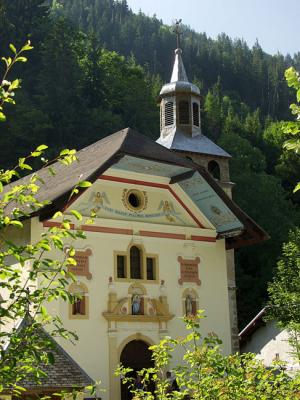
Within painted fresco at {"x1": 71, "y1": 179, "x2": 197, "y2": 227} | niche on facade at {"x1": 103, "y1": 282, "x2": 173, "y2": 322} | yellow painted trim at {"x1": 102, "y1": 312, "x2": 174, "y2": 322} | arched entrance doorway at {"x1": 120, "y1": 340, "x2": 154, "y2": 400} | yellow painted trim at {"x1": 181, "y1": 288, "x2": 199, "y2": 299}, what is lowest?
arched entrance doorway at {"x1": 120, "y1": 340, "x2": 154, "y2": 400}

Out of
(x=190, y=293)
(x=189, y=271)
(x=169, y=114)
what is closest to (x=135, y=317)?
(x=190, y=293)

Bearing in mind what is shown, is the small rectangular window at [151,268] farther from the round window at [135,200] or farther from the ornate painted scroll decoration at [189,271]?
the round window at [135,200]

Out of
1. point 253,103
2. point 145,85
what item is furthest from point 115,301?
point 253,103

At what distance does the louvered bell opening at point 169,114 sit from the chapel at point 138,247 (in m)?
12.2

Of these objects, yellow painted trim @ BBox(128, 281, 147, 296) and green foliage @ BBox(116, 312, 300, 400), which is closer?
green foliage @ BBox(116, 312, 300, 400)

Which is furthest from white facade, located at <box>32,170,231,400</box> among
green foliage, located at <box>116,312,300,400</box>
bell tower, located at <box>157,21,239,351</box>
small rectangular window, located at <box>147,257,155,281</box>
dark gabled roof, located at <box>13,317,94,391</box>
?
bell tower, located at <box>157,21,239,351</box>

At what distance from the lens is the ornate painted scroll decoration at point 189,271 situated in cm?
2289

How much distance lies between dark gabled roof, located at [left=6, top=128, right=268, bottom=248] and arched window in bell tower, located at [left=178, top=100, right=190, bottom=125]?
12247 mm

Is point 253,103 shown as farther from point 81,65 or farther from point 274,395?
point 274,395

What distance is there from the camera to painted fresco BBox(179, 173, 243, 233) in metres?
22.9

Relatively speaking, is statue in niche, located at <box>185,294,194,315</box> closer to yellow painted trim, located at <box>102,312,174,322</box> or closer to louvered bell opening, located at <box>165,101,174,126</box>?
yellow painted trim, located at <box>102,312,174,322</box>

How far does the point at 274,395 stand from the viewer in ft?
30.0

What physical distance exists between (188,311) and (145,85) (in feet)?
155

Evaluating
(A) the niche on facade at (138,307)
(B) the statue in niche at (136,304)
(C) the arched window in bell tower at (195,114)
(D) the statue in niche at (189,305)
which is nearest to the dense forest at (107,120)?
(C) the arched window in bell tower at (195,114)
